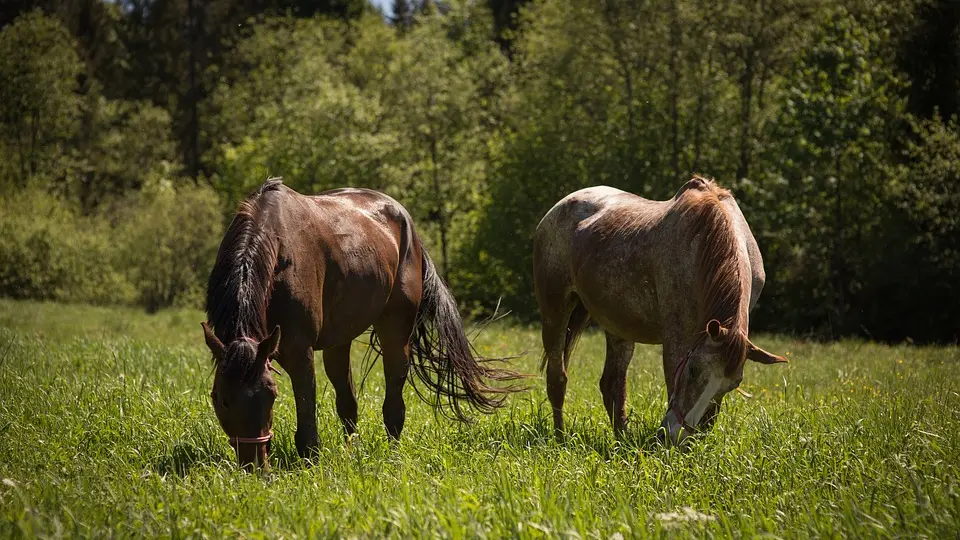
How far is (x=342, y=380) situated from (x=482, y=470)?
6.07ft

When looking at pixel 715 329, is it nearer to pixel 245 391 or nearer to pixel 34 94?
pixel 245 391

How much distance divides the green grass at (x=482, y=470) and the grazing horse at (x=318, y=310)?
36 cm

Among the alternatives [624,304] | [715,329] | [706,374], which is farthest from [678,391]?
[624,304]

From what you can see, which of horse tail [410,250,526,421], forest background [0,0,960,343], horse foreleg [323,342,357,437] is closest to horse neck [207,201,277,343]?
horse foreleg [323,342,357,437]

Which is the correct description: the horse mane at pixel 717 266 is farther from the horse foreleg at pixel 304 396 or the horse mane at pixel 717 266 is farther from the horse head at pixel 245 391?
the horse head at pixel 245 391

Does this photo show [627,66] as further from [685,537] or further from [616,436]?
[685,537]

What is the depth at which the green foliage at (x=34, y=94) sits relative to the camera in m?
30.3

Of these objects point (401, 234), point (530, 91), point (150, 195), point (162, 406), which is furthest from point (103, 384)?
point (150, 195)

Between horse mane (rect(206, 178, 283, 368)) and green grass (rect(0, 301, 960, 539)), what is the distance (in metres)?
0.84

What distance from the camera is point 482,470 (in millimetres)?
4992

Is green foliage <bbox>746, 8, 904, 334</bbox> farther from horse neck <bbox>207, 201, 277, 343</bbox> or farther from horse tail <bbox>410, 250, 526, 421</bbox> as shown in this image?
horse neck <bbox>207, 201, 277, 343</bbox>

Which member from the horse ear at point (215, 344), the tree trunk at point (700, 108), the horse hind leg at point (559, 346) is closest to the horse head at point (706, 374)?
the horse hind leg at point (559, 346)

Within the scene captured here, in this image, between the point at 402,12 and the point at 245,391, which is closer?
the point at 245,391

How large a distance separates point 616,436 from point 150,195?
97.6ft
